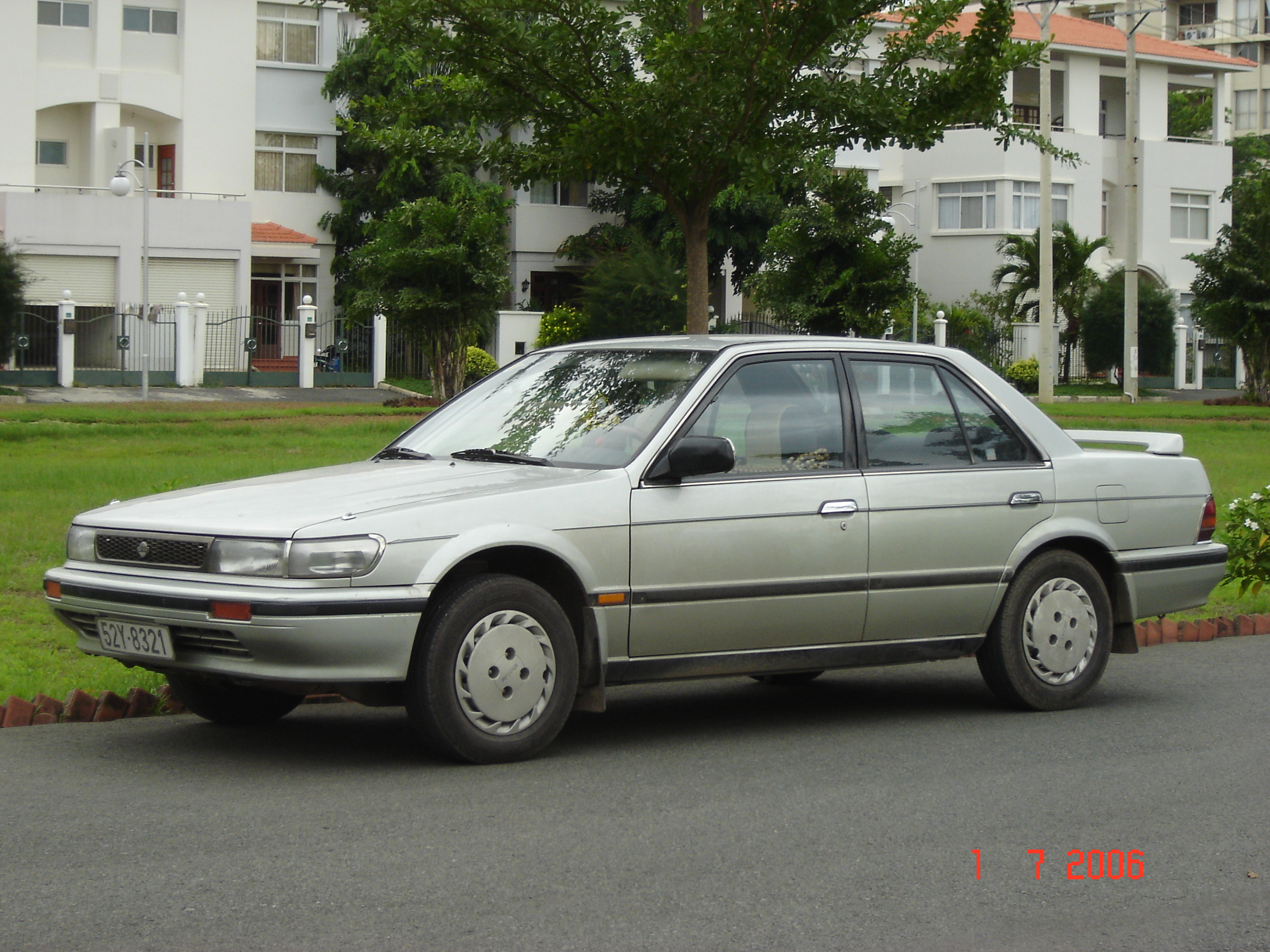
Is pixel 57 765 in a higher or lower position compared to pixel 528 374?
lower

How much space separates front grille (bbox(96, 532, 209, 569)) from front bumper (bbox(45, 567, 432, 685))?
0.09 meters

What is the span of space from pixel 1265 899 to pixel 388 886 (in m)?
2.54

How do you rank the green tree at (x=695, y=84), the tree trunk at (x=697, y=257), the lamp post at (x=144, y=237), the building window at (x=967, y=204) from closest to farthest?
the green tree at (x=695, y=84) < the tree trunk at (x=697, y=257) < the lamp post at (x=144, y=237) < the building window at (x=967, y=204)

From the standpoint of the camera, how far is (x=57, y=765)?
625 centimetres

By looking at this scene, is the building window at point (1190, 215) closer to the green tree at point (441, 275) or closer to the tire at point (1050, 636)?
the green tree at point (441, 275)

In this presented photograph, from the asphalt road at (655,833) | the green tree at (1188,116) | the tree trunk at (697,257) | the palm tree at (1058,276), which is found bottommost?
the asphalt road at (655,833)

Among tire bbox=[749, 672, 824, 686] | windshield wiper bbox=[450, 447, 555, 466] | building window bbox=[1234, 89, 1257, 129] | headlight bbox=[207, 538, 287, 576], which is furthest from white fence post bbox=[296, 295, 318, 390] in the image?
building window bbox=[1234, 89, 1257, 129]

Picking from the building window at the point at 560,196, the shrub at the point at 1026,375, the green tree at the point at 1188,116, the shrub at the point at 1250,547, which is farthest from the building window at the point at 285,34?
the green tree at the point at 1188,116

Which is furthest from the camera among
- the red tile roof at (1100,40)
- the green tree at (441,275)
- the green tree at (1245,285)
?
the red tile roof at (1100,40)

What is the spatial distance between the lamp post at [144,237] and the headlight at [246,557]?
31323 millimetres

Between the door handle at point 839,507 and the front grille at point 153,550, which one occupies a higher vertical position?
the door handle at point 839,507

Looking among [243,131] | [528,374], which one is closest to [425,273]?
[243,131]

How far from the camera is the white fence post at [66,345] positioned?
130 ft

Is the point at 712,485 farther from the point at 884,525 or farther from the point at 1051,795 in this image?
the point at 1051,795
